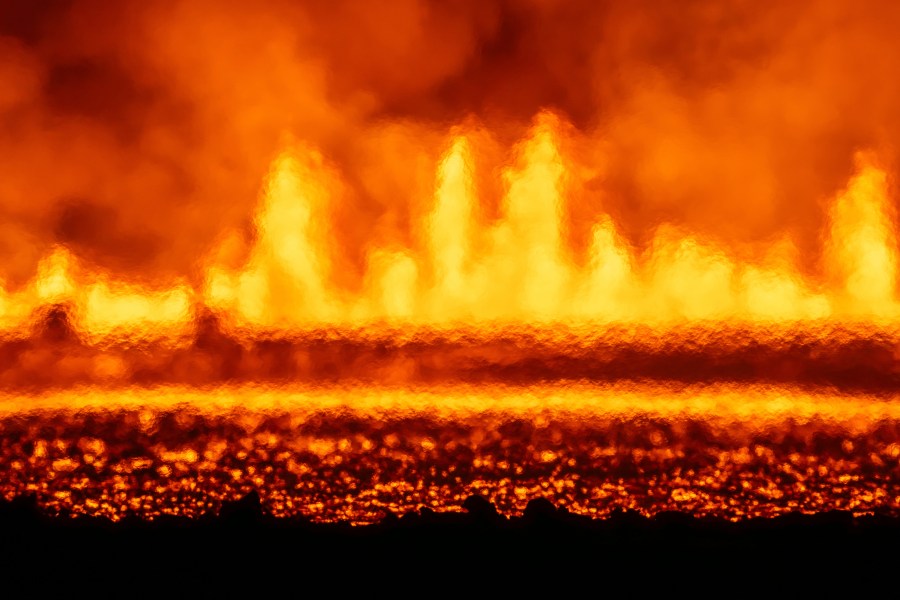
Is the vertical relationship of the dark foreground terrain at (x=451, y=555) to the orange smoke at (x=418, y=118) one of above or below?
below

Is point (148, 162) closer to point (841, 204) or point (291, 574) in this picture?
point (291, 574)

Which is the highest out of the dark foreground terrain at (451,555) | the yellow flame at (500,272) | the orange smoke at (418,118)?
the orange smoke at (418,118)

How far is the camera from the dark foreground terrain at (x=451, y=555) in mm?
1252

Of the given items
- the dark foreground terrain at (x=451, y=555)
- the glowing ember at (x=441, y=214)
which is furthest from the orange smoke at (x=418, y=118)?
the dark foreground terrain at (x=451, y=555)

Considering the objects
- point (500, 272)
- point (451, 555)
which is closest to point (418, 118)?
point (500, 272)

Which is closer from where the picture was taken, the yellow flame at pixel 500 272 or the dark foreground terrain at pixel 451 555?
the dark foreground terrain at pixel 451 555

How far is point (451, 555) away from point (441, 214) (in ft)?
1.73

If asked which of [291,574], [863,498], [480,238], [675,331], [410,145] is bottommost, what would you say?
[291,574]

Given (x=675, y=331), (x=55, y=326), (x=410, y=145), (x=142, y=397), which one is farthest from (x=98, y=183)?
(x=675, y=331)

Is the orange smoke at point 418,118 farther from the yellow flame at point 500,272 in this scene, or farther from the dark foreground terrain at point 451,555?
the dark foreground terrain at point 451,555

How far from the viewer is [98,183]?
5.27 ft

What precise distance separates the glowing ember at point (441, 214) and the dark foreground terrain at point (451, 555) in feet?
0.75

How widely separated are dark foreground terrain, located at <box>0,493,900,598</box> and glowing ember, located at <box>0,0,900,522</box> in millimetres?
Result: 228

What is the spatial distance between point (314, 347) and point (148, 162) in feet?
1.15
